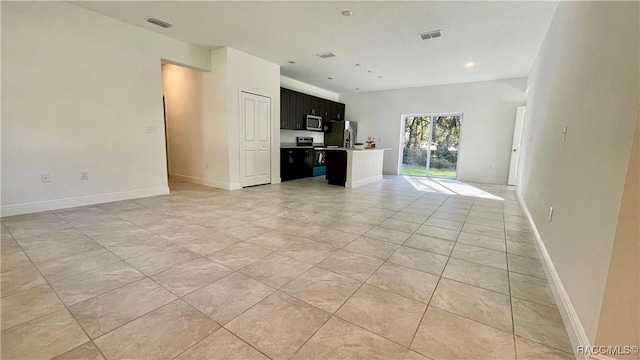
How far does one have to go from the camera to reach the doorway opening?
310 inches

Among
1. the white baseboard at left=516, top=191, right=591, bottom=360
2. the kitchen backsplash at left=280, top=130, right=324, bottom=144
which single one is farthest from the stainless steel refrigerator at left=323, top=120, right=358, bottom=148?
the white baseboard at left=516, top=191, right=591, bottom=360

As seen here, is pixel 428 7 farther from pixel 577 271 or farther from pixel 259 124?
pixel 259 124

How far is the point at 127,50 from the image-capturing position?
4195mm

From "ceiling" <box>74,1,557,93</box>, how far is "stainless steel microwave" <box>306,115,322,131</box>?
176 cm

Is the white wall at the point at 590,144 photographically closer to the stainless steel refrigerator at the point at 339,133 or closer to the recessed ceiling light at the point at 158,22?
the recessed ceiling light at the point at 158,22

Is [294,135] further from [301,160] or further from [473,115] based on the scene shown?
[473,115]

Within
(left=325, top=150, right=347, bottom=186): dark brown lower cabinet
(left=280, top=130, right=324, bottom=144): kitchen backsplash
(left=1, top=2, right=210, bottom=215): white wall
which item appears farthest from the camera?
(left=280, top=130, right=324, bottom=144): kitchen backsplash

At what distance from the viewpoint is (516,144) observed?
6719 millimetres

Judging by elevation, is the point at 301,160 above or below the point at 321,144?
below

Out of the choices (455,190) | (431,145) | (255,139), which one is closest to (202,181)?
(255,139)

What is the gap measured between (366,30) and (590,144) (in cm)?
336

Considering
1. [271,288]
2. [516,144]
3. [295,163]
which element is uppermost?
[516,144]

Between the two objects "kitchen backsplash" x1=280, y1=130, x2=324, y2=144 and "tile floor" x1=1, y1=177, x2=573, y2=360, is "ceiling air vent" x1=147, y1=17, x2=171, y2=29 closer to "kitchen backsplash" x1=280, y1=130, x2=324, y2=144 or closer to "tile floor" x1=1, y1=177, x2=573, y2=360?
"tile floor" x1=1, y1=177, x2=573, y2=360

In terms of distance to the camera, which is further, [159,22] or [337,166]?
[337,166]
